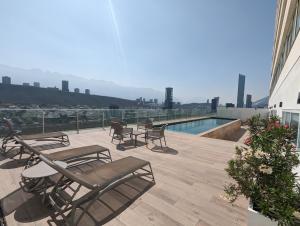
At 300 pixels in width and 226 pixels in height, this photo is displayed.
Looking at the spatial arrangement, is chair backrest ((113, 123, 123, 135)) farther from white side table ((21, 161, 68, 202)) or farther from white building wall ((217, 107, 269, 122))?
white building wall ((217, 107, 269, 122))

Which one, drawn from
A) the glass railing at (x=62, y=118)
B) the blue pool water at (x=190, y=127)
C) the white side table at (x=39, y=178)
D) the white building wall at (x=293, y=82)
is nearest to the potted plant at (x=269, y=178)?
the white side table at (x=39, y=178)

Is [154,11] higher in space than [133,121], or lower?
higher

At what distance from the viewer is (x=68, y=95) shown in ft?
103

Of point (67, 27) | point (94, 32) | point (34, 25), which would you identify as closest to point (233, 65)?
point (94, 32)

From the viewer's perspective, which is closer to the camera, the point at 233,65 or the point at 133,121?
the point at 133,121

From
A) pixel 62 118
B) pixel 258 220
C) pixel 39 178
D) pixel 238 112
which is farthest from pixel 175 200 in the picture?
pixel 238 112

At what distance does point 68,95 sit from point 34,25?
25396mm

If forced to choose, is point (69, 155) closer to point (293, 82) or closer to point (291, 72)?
point (293, 82)

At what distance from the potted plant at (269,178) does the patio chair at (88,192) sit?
155 cm

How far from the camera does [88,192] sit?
7.82ft

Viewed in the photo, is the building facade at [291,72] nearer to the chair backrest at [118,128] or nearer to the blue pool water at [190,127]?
the chair backrest at [118,128]

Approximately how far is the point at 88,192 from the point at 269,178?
2.34m

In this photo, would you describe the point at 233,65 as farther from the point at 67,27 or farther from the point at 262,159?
the point at 262,159

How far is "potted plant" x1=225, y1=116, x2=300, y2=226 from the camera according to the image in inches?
54.6
